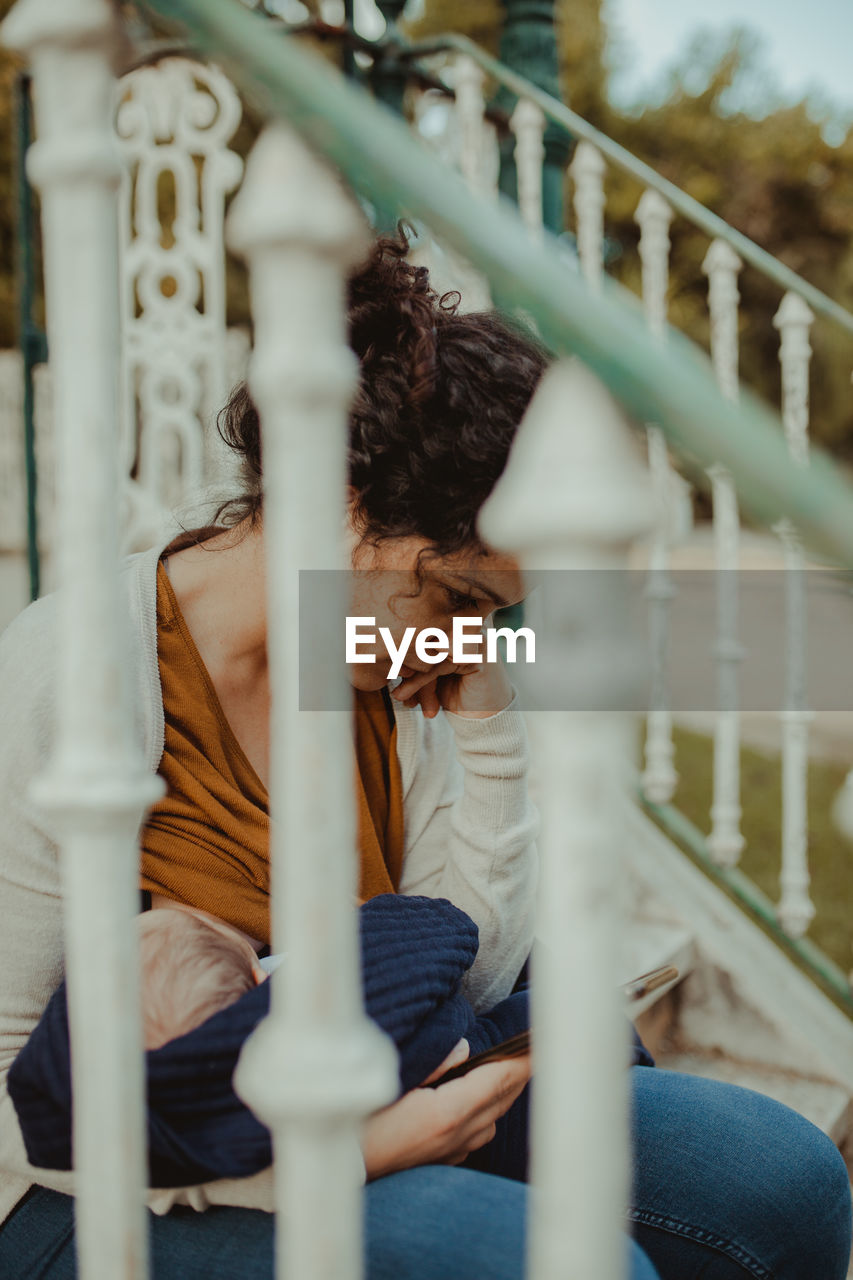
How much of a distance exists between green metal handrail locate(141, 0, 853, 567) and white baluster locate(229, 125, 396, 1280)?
3 cm

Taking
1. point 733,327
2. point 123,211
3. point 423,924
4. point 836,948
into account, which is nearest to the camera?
point 423,924

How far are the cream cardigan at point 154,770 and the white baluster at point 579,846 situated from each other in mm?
459

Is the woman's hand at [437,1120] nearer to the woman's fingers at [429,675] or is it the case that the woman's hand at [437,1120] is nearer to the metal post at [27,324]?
the woman's fingers at [429,675]

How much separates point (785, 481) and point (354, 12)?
2210 mm

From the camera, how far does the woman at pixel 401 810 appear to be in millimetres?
1005

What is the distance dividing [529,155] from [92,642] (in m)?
2.18

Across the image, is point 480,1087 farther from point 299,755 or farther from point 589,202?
point 589,202

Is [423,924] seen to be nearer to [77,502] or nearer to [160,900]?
[160,900]

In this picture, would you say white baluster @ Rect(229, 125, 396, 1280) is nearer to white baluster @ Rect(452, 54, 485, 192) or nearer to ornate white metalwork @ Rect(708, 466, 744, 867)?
ornate white metalwork @ Rect(708, 466, 744, 867)

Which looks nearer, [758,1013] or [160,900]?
[160,900]

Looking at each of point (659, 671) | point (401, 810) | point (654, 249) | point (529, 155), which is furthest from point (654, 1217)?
point (529, 155)

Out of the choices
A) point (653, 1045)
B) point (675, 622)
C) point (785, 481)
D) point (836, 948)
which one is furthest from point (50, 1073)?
point (675, 622)

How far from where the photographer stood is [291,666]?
1.98ft

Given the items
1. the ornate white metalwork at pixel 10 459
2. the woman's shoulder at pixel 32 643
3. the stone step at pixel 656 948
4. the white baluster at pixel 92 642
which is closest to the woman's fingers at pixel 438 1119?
the white baluster at pixel 92 642
